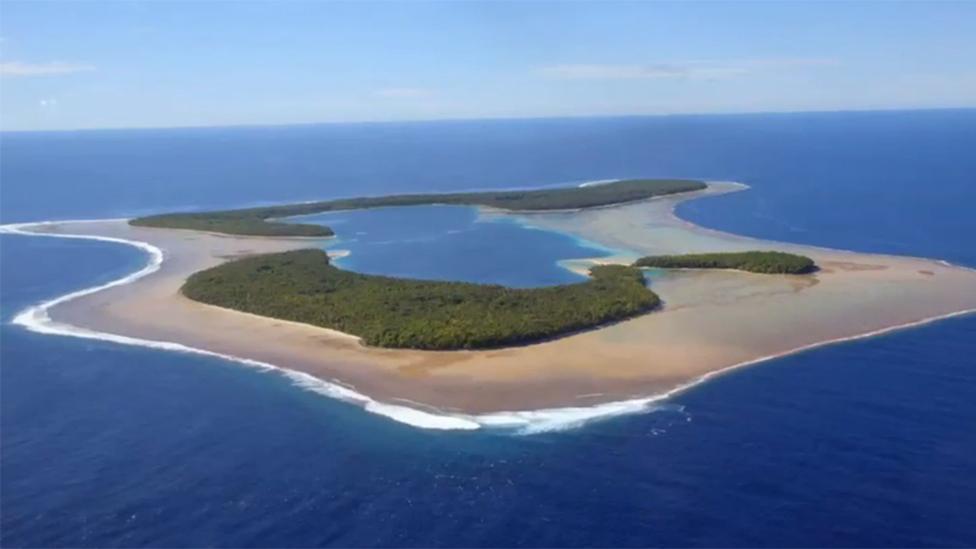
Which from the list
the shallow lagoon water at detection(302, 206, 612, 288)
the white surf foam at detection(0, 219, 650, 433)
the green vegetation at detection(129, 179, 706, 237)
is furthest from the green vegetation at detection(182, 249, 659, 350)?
the green vegetation at detection(129, 179, 706, 237)

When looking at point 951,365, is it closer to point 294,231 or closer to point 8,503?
point 8,503

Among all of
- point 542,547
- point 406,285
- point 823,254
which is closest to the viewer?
point 542,547

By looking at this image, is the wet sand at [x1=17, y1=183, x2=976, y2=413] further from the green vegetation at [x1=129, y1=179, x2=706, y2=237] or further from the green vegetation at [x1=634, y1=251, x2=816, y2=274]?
the green vegetation at [x1=129, y1=179, x2=706, y2=237]

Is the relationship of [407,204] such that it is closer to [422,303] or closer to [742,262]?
[742,262]

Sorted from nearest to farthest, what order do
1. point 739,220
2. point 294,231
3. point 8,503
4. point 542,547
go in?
point 542,547 < point 8,503 < point 294,231 < point 739,220

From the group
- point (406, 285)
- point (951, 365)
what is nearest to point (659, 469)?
point (951, 365)

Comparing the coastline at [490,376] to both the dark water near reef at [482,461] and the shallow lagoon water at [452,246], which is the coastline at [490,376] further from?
the shallow lagoon water at [452,246]

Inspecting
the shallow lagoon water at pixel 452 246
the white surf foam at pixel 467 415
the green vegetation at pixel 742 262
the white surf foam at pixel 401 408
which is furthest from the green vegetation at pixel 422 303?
the white surf foam at pixel 467 415
